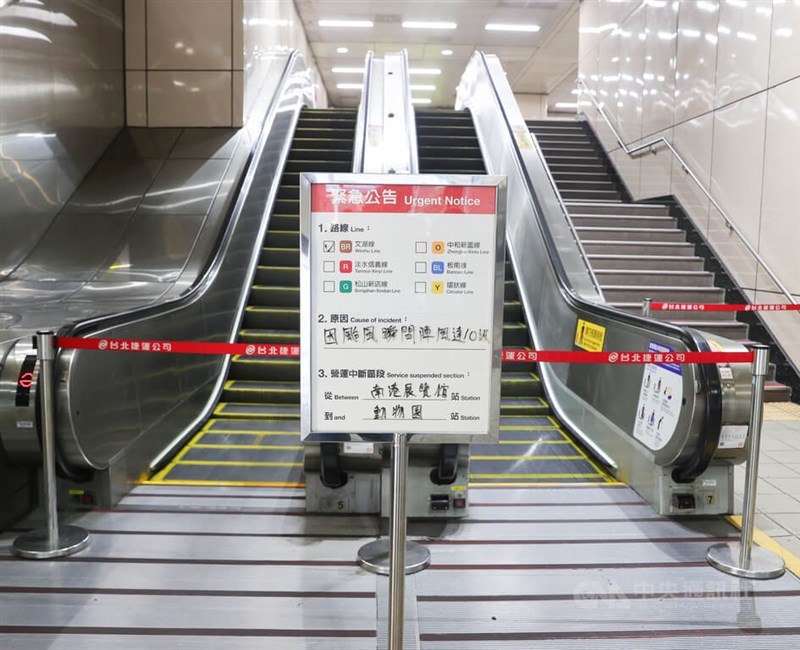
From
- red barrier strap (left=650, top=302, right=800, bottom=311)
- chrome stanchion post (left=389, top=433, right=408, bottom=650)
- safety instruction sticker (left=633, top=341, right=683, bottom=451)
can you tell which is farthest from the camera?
red barrier strap (left=650, top=302, right=800, bottom=311)

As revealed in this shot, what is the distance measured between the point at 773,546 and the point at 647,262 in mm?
5333

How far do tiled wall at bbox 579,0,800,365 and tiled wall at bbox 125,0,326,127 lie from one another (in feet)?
18.3

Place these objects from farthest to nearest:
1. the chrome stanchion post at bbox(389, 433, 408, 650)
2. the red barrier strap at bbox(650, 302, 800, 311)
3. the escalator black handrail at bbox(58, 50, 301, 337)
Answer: the red barrier strap at bbox(650, 302, 800, 311), the escalator black handrail at bbox(58, 50, 301, 337), the chrome stanchion post at bbox(389, 433, 408, 650)

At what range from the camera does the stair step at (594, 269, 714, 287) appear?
25.8 feet

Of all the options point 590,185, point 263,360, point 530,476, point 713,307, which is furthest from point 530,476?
point 590,185

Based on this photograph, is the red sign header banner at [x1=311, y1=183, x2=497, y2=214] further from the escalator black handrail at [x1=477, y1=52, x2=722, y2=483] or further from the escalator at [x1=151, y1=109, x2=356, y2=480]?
the escalator at [x1=151, y1=109, x2=356, y2=480]

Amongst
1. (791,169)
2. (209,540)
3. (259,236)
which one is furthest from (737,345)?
(259,236)

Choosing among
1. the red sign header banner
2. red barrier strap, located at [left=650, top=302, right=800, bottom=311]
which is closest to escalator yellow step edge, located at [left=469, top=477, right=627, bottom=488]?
red barrier strap, located at [left=650, top=302, right=800, bottom=311]

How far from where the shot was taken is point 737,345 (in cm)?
354

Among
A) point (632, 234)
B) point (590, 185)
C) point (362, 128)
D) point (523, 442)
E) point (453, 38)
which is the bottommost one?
point (523, 442)

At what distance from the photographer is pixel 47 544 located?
3.13 metres

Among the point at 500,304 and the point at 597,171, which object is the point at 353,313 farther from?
the point at 597,171

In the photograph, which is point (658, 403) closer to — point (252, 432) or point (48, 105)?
point (252, 432)

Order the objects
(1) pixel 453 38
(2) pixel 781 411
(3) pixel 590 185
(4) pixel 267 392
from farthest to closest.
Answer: (1) pixel 453 38 → (3) pixel 590 185 → (2) pixel 781 411 → (4) pixel 267 392
